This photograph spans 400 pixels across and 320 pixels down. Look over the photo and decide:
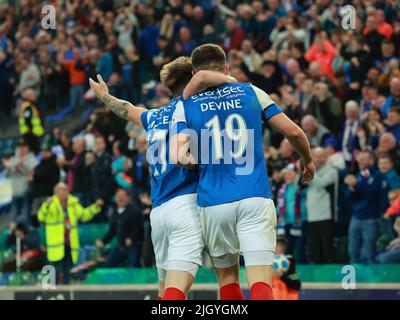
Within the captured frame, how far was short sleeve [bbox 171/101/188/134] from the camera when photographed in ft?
26.9

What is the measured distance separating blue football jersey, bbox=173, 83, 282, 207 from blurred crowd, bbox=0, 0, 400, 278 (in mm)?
6567

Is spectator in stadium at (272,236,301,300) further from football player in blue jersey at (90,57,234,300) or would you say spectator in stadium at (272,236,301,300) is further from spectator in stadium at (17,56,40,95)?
spectator in stadium at (17,56,40,95)

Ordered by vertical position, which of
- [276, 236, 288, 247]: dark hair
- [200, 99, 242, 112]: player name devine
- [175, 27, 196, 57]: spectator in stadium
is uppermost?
[175, 27, 196, 57]: spectator in stadium

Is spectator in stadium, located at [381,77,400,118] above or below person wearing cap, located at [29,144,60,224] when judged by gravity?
above

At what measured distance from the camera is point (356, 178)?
1480 centimetres

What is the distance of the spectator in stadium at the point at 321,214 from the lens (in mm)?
14906

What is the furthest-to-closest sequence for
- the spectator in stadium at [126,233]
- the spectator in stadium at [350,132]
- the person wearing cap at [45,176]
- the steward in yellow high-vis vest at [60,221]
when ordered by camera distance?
the person wearing cap at [45,176], the steward in yellow high-vis vest at [60,221], the spectator in stadium at [126,233], the spectator in stadium at [350,132]

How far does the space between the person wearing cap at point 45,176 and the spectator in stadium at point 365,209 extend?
5871 millimetres

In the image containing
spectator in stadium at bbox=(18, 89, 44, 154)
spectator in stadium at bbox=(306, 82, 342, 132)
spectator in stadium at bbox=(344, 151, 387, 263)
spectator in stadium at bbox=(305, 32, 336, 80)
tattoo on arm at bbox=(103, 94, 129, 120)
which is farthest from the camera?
spectator in stadium at bbox=(18, 89, 44, 154)

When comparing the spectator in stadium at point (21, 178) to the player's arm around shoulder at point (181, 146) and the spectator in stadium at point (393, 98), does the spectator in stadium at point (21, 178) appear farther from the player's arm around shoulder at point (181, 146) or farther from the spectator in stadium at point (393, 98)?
the player's arm around shoulder at point (181, 146)

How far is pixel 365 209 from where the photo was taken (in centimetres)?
1459

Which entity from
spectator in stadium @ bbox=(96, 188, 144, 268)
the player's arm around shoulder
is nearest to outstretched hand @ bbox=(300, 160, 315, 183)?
the player's arm around shoulder

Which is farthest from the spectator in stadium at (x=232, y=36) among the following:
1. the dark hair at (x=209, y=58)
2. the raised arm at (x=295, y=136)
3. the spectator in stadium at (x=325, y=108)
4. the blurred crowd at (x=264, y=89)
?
the raised arm at (x=295, y=136)
